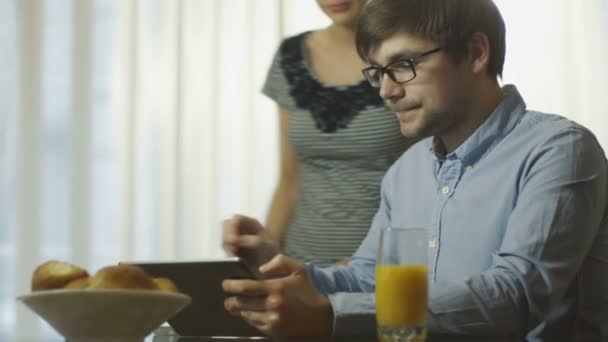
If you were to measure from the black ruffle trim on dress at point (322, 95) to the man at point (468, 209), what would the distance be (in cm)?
28

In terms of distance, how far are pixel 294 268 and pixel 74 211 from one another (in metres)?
1.96

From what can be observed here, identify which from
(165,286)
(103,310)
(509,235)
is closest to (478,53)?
(509,235)

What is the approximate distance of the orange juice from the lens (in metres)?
0.92

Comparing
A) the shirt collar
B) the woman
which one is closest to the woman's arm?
the woman

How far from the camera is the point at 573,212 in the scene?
1.22 m

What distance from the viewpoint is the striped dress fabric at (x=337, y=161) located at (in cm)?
184

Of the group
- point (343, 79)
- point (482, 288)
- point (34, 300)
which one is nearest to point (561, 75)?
point (343, 79)

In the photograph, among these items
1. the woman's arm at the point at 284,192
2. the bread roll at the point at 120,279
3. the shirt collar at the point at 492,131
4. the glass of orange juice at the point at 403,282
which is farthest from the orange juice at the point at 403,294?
the woman's arm at the point at 284,192

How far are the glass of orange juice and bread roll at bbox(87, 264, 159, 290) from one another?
0.84ft

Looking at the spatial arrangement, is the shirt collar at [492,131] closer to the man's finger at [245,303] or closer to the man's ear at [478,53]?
the man's ear at [478,53]

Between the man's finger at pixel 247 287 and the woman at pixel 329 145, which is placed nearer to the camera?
the man's finger at pixel 247 287

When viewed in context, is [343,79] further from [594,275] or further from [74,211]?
[74,211]

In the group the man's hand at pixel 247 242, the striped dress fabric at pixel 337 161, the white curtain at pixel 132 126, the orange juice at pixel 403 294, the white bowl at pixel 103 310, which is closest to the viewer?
the white bowl at pixel 103 310

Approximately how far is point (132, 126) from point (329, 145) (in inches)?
48.5
